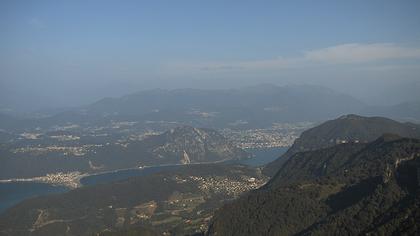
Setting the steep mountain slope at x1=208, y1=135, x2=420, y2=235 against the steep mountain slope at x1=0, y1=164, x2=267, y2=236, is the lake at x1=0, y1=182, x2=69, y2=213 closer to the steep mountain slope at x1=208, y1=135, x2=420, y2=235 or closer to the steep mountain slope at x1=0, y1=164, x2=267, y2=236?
the steep mountain slope at x1=0, y1=164, x2=267, y2=236

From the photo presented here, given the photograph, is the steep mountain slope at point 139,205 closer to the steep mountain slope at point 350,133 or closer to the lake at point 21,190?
the lake at point 21,190

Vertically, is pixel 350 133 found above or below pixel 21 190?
above

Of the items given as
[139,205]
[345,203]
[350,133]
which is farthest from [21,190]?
[345,203]

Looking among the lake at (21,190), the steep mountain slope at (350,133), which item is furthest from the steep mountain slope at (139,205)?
the steep mountain slope at (350,133)

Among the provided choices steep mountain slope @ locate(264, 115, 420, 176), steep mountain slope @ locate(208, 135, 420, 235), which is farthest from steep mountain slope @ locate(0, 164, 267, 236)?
steep mountain slope @ locate(264, 115, 420, 176)

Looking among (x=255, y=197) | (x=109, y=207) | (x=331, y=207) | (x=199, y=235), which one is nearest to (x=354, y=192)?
(x=331, y=207)

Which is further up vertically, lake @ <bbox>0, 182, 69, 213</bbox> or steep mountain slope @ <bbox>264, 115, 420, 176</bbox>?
steep mountain slope @ <bbox>264, 115, 420, 176</bbox>

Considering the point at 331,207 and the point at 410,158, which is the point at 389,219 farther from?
the point at 410,158

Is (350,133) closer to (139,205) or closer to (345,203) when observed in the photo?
(139,205)
